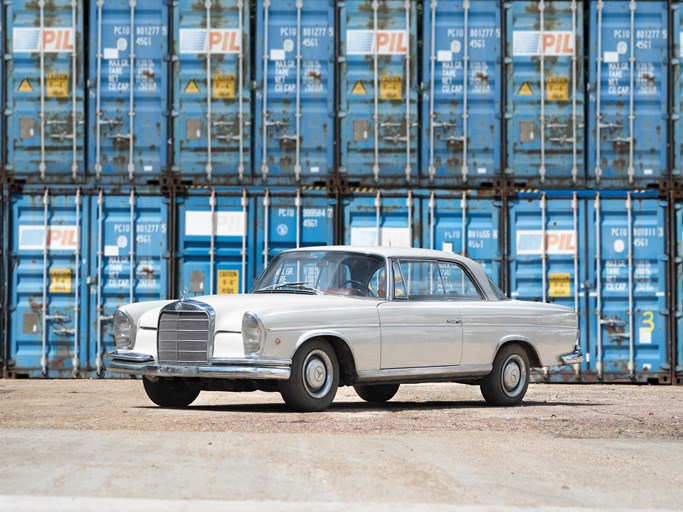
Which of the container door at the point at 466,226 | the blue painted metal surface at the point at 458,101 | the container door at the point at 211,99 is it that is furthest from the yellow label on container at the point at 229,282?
the blue painted metal surface at the point at 458,101

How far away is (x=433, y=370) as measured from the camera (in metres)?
13.5

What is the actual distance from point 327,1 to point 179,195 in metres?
3.56

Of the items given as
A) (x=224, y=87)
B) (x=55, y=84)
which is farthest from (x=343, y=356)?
(x=55, y=84)

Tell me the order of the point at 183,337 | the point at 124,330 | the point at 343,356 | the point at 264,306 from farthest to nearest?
the point at 124,330 → the point at 343,356 → the point at 183,337 → the point at 264,306

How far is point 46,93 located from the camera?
2034 cm

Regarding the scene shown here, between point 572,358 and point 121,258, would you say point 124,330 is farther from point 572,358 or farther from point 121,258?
point 121,258

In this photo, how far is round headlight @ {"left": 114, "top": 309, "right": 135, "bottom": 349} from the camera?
13.0 m

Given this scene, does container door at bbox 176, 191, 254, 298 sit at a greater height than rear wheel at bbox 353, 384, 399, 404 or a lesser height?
greater

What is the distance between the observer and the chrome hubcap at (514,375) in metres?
14.3

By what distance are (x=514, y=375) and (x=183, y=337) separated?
3.73 m

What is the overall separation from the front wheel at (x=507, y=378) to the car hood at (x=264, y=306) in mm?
1833

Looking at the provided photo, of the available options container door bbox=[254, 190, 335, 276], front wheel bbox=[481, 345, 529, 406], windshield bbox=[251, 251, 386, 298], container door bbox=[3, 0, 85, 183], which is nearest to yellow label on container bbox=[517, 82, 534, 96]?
container door bbox=[254, 190, 335, 276]

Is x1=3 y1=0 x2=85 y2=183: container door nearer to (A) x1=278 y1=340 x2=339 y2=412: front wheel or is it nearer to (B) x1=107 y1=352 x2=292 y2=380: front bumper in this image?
(B) x1=107 y1=352 x2=292 y2=380: front bumper

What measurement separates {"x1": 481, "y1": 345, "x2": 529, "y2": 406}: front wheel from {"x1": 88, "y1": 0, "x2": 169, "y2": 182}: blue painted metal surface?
24.6ft
